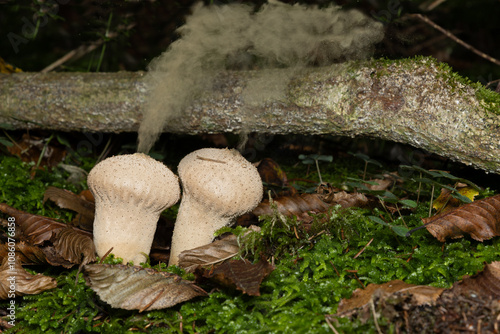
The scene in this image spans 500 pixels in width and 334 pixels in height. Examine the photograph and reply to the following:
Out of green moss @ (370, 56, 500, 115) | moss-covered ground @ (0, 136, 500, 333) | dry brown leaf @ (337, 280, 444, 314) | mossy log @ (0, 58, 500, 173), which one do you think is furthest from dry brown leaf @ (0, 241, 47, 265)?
green moss @ (370, 56, 500, 115)

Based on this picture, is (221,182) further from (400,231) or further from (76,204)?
(76,204)

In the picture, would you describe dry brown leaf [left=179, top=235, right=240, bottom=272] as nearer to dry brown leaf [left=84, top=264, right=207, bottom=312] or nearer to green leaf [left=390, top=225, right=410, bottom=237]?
dry brown leaf [left=84, top=264, right=207, bottom=312]

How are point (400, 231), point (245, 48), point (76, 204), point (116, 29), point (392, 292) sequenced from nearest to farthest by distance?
point (392, 292) < point (400, 231) < point (76, 204) < point (245, 48) < point (116, 29)

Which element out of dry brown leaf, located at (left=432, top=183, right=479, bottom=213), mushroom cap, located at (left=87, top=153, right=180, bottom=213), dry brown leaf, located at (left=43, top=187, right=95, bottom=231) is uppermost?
dry brown leaf, located at (left=432, top=183, right=479, bottom=213)

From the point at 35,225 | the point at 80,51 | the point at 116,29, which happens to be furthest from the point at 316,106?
the point at 80,51

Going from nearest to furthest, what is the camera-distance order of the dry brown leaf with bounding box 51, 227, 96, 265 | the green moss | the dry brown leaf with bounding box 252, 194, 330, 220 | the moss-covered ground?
the moss-covered ground → the dry brown leaf with bounding box 51, 227, 96, 265 → the green moss → the dry brown leaf with bounding box 252, 194, 330, 220
